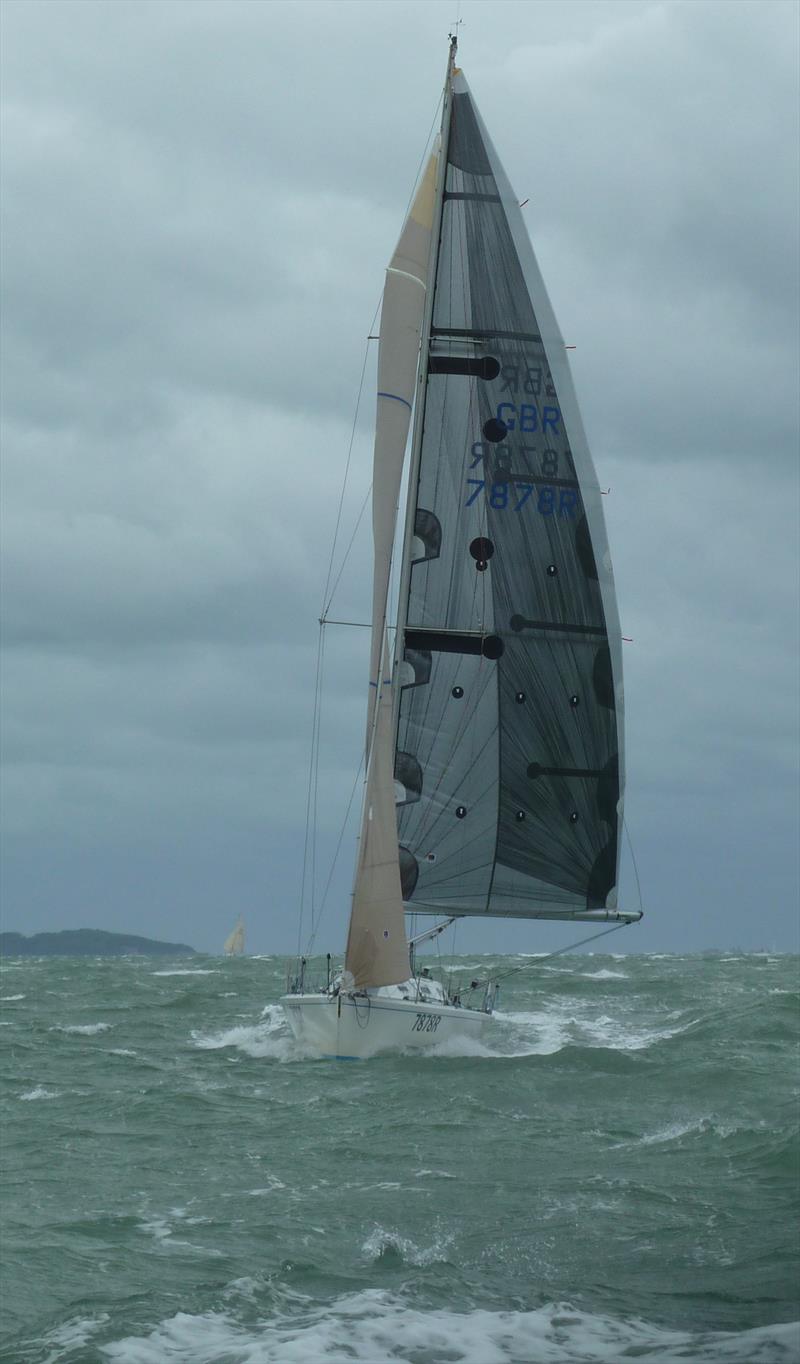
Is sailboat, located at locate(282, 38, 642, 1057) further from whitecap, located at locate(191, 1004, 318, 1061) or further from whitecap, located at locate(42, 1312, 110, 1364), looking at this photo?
whitecap, located at locate(42, 1312, 110, 1364)

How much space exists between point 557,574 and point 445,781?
374 centimetres

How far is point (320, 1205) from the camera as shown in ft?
49.3

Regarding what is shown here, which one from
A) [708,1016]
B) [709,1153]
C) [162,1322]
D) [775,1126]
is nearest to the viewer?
[162,1322]

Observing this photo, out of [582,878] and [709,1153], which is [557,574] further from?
[709,1153]

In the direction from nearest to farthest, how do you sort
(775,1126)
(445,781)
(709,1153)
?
(709,1153), (775,1126), (445,781)

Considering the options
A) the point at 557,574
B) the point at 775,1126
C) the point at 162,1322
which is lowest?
the point at 162,1322

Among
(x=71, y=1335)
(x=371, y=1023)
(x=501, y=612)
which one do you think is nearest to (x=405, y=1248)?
(x=71, y=1335)

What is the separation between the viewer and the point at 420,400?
26734mm

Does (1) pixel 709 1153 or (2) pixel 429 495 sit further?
(2) pixel 429 495

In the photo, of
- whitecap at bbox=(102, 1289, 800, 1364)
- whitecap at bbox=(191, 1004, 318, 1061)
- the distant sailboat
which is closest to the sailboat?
whitecap at bbox=(191, 1004, 318, 1061)

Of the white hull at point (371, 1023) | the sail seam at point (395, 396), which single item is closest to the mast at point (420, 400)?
the sail seam at point (395, 396)

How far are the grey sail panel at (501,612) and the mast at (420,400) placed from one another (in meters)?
0.14

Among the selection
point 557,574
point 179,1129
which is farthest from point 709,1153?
point 557,574

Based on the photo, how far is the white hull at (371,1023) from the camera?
23.9 metres
